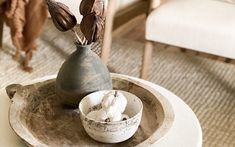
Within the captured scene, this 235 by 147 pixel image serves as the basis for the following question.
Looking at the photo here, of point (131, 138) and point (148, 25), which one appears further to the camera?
point (148, 25)

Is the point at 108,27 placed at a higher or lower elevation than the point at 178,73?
higher

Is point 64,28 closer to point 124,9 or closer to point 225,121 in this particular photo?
point 225,121

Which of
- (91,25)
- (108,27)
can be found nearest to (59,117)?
(91,25)

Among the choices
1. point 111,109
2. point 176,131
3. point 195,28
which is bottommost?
point 195,28

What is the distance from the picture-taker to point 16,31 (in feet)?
7.37

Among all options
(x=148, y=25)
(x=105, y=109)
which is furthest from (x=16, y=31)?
(x=105, y=109)

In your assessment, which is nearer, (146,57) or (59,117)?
(59,117)

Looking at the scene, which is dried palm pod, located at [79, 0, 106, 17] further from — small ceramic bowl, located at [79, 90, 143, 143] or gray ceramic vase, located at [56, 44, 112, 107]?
small ceramic bowl, located at [79, 90, 143, 143]

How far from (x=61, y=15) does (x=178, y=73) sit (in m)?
1.33

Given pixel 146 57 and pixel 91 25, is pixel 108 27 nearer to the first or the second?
pixel 146 57

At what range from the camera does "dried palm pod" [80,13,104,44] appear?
1163 millimetres

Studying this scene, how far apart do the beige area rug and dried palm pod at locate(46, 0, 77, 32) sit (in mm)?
947

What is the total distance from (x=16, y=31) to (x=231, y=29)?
1014mm

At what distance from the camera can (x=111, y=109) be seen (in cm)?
113
